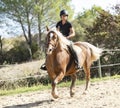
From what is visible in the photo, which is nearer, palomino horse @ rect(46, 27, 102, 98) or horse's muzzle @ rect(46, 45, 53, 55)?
horse's muzzle @ rect(46, 45, 53, 55)

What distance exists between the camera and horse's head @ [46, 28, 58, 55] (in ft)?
26.5

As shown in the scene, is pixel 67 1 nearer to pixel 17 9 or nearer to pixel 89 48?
pixel 17 9

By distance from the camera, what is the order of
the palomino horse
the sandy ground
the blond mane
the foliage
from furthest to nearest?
the foliage < the blond mane < the palomino horse < the sandy ground

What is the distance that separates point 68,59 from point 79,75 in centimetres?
846

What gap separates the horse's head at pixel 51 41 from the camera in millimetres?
8092

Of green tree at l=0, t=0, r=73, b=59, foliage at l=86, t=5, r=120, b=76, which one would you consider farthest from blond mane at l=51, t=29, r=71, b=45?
green tree at l=0, t=0, r=73, b=59

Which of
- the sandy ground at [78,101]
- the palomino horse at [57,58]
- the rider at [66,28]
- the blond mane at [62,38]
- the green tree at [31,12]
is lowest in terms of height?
the sandy ground at [78,101]

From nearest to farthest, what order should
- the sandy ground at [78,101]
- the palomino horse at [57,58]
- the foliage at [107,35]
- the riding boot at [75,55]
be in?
1. the sandy ground at [78,101]
2. the palomino horse at [57,58]
3. the riding boot at [75,55]
4. the foliage at [107,35]

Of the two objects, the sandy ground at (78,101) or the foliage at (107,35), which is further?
the foliage at (107,35)

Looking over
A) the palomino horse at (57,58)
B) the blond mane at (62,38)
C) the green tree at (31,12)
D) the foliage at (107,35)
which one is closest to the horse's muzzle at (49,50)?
the palomino horse at (57,58)

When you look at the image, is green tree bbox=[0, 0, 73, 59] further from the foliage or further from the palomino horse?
the palomino horse

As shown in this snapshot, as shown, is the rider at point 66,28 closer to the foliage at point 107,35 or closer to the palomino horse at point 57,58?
the palomino horse at point 57,58

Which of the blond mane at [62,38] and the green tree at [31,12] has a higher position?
the green tree at [31,12]

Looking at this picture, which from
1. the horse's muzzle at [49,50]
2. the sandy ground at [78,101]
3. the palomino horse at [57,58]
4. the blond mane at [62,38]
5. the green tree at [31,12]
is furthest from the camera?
the green tree at [31,12]
